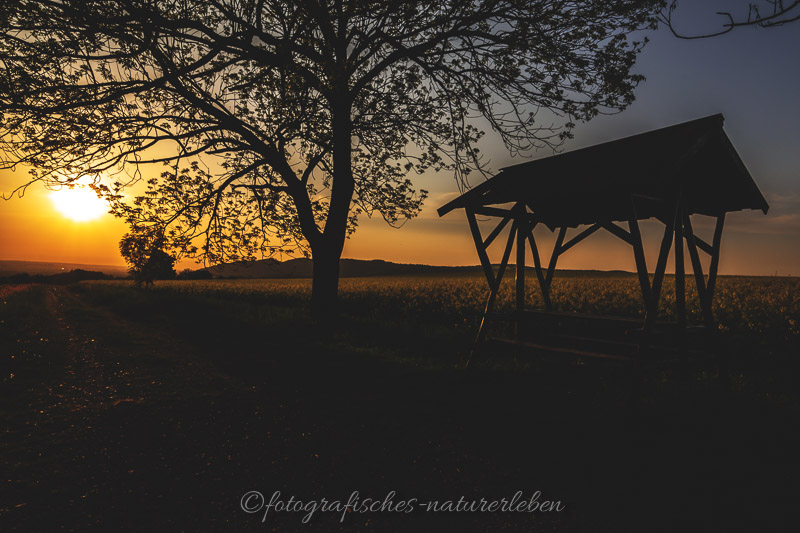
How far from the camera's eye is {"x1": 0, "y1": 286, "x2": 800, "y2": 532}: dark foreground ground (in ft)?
10.7

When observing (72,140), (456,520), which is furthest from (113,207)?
(456,520)

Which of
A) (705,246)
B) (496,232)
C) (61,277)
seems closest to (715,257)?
(705,246)

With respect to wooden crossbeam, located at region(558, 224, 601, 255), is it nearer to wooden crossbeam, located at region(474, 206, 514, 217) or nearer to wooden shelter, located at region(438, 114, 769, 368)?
wooden shelter, located at region(438, 114, 769, 368)

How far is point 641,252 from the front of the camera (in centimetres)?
604

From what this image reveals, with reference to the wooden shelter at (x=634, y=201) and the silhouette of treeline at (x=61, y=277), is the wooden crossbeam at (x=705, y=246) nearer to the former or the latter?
the wooden shelter at (x=634, y=201)

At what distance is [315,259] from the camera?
44.2ft

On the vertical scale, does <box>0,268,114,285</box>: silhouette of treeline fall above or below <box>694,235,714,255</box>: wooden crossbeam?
below

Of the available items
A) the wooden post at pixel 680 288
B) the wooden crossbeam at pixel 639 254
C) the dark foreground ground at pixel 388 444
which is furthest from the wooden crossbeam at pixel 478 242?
the wooden post at pixel 680 288

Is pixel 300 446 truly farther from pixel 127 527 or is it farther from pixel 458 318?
pixel 458 318

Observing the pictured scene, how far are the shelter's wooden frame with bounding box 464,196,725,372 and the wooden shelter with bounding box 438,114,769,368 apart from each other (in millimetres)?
18

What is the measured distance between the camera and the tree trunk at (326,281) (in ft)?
43.6

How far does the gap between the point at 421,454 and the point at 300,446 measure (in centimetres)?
131

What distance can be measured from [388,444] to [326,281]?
9.26 metres

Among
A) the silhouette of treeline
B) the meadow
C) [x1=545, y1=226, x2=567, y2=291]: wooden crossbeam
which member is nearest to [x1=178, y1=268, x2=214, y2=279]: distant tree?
the silhouette of treeline
